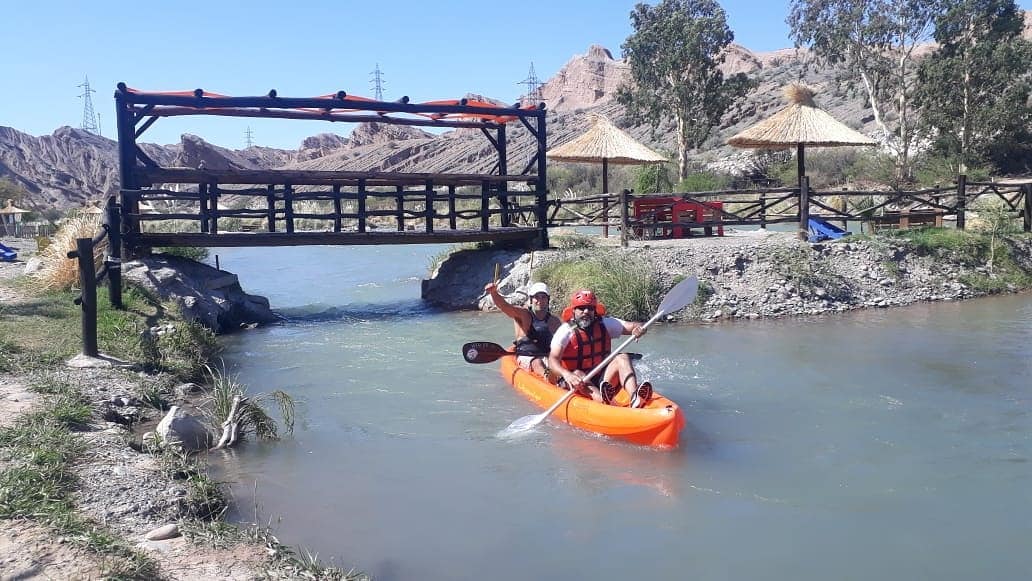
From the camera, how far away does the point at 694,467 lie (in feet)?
19.1

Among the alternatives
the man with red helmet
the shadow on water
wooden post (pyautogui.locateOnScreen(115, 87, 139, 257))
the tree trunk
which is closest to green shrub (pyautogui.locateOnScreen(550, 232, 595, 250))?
the shadow on water

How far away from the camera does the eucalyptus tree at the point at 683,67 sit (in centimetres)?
3306

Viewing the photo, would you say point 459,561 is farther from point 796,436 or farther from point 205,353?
point 205,353

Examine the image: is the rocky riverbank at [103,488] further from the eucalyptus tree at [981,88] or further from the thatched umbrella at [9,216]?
the eucalyptus tree at [981,88]

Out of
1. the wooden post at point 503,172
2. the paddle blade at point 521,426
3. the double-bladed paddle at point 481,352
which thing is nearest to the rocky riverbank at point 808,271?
the wooden post at point 503,172

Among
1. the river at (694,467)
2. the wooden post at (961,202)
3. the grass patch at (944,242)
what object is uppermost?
the wooden post at (961,202)

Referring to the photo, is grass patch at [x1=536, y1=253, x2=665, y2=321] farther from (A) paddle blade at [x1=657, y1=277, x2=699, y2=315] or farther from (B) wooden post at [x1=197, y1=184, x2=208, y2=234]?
(B) wooden post at [x1=197, y1=184, x2=208, y2=234]

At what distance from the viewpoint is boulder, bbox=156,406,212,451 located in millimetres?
5746

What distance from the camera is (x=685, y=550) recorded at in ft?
15.2

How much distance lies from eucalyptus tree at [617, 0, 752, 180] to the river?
80.4 ft

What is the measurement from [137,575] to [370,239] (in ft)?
31.8

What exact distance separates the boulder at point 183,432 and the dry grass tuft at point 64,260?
4984 millimetres

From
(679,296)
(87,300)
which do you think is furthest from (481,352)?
(87,300)

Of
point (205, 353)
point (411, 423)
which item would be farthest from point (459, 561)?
A: point (205, 353)
